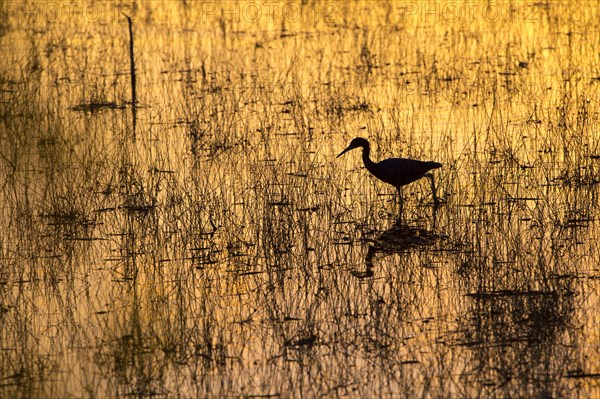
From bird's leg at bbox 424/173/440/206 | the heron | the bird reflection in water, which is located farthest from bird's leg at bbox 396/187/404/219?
bird's leg at bbox 424/173/440/206

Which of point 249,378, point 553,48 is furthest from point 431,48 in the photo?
point 249,378

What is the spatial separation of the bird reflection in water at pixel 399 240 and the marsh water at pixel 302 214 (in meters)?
0.03

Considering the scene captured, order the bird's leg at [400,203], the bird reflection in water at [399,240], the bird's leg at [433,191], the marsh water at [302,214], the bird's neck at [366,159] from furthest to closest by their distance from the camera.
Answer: the bird's neck at [366,159]
the bird's leg at [433,191]
the bird's leg at [400,203]
the bird reflection in water at [399,240]
the marsh water at [302,214]

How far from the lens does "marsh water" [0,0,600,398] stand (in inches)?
308

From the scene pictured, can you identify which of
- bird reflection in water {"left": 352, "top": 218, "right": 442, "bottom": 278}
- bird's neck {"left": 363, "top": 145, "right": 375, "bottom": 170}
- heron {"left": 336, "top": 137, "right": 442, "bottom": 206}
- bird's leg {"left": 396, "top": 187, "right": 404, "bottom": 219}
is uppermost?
bird's neck {"left": 363, "top": 145, "right": 375, "bottom": 170}

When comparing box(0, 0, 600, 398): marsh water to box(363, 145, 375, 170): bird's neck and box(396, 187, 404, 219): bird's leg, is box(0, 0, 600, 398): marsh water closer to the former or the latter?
box(396, 187, 404, 219): bird's leg

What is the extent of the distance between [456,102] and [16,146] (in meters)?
5.89

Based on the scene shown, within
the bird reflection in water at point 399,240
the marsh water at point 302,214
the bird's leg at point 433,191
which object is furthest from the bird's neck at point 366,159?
the bird reflection in water at point 399,240

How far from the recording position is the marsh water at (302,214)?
7812mm

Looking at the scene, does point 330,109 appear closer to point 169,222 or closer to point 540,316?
point 169,222

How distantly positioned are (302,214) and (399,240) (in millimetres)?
1086

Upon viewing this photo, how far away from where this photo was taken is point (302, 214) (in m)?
11.1

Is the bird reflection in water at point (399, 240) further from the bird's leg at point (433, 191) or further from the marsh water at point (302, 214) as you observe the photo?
the bird's leg at point (433, 191)

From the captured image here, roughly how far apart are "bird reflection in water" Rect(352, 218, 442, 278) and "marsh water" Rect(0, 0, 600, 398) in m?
0.03
